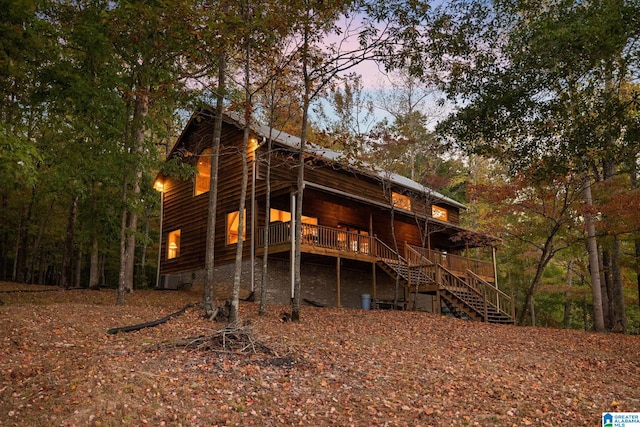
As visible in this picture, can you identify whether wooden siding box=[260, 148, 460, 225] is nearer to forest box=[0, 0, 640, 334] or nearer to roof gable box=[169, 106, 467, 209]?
roof gable box=[169, 106, 467, 209]

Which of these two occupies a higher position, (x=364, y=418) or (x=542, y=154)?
(x=542, y=154)

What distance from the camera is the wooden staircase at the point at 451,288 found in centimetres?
1728

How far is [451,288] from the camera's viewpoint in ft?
58.7

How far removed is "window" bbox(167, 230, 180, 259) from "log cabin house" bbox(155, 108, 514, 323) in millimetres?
57

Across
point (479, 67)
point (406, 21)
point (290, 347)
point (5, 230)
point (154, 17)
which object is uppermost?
point (406, 21)

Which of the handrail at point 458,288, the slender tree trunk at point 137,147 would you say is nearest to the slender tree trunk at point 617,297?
the handrail at point 458,288

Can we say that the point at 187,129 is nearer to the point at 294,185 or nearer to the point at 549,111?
the point at 294,185

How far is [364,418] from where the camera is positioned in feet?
21.1

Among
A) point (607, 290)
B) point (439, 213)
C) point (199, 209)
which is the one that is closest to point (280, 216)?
point (199, 209)

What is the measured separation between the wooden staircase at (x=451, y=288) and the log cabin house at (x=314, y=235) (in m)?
0.05

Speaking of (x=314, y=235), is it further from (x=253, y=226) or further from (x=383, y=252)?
(x=383, y=252)

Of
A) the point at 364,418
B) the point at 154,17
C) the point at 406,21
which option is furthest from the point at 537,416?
the point at 154,17

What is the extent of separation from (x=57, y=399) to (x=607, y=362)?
11363 mm

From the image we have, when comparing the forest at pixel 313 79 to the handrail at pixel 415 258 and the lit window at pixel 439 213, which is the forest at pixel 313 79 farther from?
the lit window at pixel 439 213
